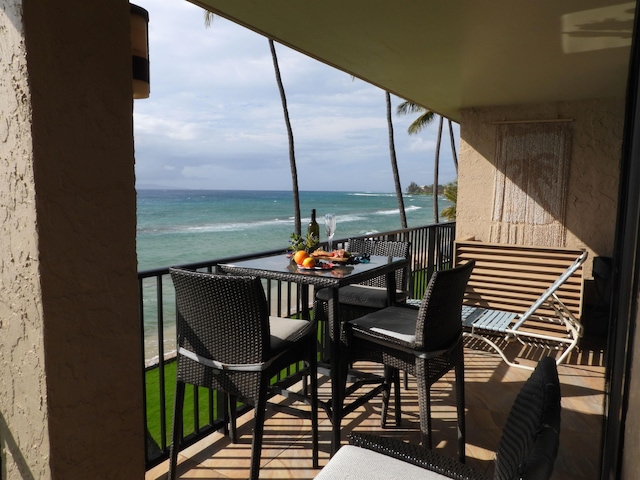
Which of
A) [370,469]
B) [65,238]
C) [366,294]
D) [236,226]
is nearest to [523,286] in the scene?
→ [366,294]

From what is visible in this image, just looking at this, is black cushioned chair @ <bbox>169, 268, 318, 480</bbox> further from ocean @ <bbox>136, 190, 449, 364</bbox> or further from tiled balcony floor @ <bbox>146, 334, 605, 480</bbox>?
ocean @ <bbox>136, 190, 449, 364</bbox>

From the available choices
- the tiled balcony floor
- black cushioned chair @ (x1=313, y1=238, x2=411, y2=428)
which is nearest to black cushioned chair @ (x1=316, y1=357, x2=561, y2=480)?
the tiled balcony floor

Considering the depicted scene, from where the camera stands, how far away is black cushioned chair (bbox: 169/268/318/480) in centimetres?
196

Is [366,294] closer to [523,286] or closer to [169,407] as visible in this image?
[169,407]

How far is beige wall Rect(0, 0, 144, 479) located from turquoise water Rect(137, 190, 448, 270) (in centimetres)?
2151

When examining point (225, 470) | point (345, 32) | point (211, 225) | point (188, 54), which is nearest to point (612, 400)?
point (225, 470)

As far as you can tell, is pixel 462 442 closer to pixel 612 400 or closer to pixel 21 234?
pixel 612 400

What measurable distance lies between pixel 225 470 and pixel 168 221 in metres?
34.0

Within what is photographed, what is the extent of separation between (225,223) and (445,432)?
3411cm

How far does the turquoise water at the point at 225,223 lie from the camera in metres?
26.6

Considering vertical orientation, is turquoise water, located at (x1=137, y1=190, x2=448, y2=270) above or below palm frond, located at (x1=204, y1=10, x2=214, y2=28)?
below

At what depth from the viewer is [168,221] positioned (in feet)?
113

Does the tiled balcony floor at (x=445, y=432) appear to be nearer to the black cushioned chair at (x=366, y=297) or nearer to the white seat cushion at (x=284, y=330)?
the black cushioned chair at (x=366, y=297)

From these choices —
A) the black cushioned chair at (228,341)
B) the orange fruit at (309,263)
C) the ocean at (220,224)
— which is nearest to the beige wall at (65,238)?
the black cushioned chair at (228,341)
